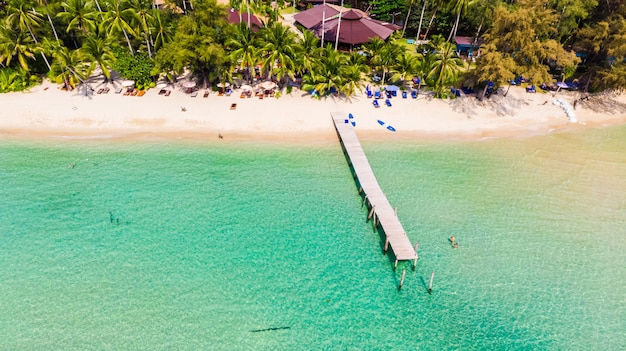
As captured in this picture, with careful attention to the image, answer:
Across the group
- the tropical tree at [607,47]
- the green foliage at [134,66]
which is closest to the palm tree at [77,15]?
the green foliage at [134,66]

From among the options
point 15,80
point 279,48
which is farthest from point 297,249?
point 15,80

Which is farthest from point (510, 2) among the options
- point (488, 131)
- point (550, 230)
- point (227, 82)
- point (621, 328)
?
point (621, 328)

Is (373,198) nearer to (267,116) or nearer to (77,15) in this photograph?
(267,116)

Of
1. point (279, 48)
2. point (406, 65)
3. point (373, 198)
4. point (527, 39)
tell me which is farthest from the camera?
point (406, 65)

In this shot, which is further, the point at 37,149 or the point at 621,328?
the point at 37,149

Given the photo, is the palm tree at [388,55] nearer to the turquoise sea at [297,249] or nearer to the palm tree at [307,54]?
the palm tree at [307,54]

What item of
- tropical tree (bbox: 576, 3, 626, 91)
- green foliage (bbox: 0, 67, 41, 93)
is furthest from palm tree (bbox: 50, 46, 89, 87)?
tropical tree (bbox: 576, 3, 626, 91)

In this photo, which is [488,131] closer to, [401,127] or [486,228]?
[401,127]
